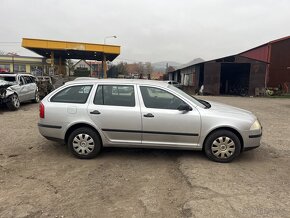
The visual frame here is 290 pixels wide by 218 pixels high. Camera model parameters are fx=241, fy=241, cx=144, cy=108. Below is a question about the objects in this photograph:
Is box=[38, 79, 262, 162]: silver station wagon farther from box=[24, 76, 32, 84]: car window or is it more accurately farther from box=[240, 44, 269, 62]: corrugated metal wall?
box=[240, 44, 269, 62]: corrugated metal wall

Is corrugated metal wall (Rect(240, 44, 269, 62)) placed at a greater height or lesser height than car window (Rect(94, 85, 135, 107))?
greater

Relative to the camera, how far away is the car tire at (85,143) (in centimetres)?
483

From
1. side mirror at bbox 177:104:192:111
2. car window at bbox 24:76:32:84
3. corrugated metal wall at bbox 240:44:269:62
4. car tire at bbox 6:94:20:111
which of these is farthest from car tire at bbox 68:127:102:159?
corrugated metal wall at bbox 240:44:269:62

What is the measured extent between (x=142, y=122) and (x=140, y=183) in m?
1.24

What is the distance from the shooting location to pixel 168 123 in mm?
4645

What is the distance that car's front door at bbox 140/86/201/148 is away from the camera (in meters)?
4.64

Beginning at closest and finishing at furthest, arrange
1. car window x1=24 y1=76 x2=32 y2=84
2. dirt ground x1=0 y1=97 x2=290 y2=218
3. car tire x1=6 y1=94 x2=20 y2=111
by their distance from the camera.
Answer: dirt ground x1=0 y1=97 x2=290 y2=218 → car tire x1=6 y1=94 x2=20 y2=111 → car window x1=24 y1=76 x2=32 y2=84

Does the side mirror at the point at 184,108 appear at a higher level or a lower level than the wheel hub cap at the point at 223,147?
higher

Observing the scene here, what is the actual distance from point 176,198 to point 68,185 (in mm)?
1680

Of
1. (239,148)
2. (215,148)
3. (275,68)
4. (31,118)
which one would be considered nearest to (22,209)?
(215,148)

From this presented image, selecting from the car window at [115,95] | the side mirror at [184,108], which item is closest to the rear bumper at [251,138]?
the side mirror at [184,108]

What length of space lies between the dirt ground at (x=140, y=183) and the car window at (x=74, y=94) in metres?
1.18

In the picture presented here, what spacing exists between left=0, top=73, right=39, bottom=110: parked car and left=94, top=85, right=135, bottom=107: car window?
7215 millimetres

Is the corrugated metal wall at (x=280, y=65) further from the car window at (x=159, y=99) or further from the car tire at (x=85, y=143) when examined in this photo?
the car tire at (x=85, y=143)
